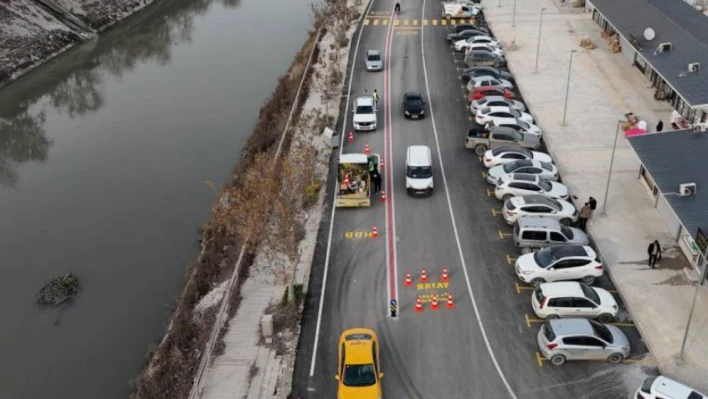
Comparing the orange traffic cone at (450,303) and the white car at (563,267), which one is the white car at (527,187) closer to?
the white car at (563,267)

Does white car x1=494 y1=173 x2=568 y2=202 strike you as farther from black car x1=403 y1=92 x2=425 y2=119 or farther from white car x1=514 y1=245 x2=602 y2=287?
black car x1=403 y1=92 x2=425 y2=119

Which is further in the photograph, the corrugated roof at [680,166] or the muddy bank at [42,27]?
the muddy bank at [42,27]

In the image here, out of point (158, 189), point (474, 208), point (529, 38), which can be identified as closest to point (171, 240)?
point (158, 189)

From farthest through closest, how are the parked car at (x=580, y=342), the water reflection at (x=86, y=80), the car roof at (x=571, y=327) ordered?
1. the water reflection at (x=86, y=80)
2. the car roof at (x=571, y=327)
3. the parked car at (x=580, y=342)

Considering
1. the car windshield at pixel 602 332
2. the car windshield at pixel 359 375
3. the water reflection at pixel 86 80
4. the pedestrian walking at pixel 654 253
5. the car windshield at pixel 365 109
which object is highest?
the car windshield at pixel 365 109

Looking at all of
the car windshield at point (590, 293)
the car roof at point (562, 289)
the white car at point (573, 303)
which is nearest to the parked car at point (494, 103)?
the car roof at point (562, 289)

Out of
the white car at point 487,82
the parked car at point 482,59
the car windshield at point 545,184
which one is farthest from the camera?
the parked car at point 482,59
